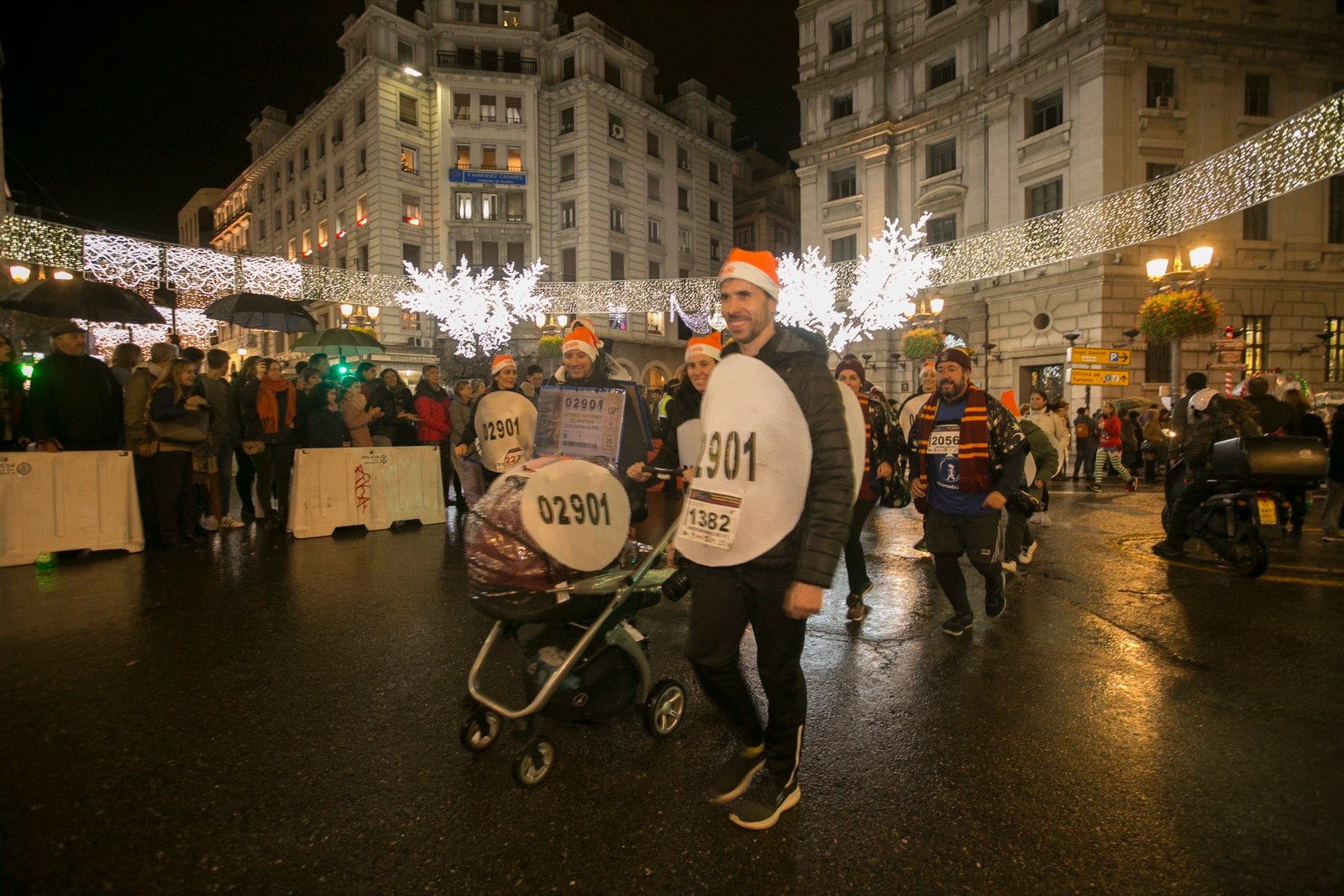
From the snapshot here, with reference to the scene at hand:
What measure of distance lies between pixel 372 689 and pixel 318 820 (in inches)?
51.2

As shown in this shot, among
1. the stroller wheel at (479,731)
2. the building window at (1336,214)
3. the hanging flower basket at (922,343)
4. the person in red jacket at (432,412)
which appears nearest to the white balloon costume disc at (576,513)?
the stroller wheel at (479,731)

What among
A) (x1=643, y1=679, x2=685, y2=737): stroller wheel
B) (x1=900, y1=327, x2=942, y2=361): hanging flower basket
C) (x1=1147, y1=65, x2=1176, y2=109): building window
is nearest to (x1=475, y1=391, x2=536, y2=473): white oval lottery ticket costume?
(x1=643, y1=679, x2=685, y2=737): stroller wheel

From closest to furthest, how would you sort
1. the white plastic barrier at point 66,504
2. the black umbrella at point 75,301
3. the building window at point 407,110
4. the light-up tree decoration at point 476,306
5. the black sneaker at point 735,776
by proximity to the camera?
the black sneaker at point 735,776 < the white plastic barrier at point 66,504 < the black umbrella at point 75,301 < the light-up tree decoration at point 476,306 < the building window at point 407,110

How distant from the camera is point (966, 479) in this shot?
189 inches

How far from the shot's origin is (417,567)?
6945 mm

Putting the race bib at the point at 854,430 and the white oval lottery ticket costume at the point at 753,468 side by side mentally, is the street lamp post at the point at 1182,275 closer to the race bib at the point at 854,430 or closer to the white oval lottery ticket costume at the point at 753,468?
the race bib at the point at 854,430

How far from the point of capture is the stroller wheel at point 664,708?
3.23m

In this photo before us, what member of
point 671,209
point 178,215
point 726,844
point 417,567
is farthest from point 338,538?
point 178,215

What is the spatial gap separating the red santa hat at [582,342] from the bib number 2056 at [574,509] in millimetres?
1634

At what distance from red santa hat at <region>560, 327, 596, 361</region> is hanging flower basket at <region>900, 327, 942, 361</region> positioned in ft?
67.8

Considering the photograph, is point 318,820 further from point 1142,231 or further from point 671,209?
point 671,209

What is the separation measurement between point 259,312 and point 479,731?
1110 centimetres

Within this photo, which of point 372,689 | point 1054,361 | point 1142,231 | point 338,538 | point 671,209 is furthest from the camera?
point 671,209

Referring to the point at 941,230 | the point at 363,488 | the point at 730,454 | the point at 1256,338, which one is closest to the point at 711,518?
the point at 730,454
